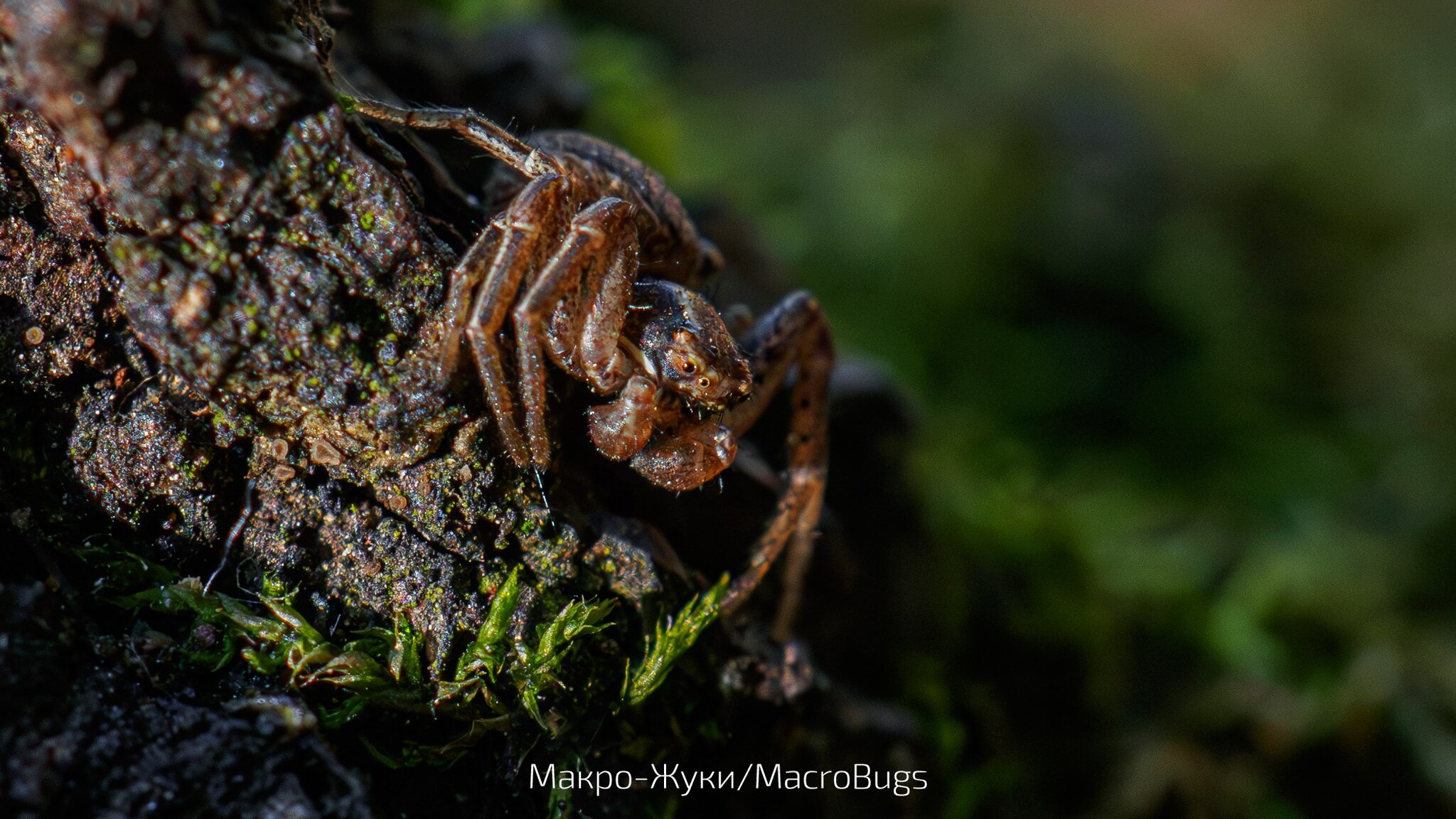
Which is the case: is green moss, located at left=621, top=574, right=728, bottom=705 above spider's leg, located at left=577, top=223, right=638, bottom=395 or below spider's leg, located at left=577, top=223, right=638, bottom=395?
below

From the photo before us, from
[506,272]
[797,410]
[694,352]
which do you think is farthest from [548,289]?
[797,410]

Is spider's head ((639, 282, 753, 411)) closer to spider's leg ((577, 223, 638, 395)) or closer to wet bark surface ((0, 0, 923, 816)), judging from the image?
spider's leg ((577, 223, 638, 395))

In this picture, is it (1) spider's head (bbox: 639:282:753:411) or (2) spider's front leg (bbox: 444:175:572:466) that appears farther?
(1) spider's head (bbox: 639:282:753:411)

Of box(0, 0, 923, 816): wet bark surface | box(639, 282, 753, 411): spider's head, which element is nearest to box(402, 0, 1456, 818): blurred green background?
box(639, 282, 753, 411): spider's head

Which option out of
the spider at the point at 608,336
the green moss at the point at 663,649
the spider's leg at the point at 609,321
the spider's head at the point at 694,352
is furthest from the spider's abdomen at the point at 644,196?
the green moss at the point at 663,649

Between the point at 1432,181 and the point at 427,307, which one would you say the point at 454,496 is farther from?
the point at 1432,181

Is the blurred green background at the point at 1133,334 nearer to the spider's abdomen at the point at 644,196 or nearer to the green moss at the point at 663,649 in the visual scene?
the spider's abdomen at the point at 644,196

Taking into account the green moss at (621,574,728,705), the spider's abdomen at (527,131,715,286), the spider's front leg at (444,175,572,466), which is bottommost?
the green moss at (621,574,728,705)

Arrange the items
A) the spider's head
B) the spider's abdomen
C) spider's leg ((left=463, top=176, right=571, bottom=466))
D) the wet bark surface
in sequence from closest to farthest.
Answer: the wet bark surface
spider's leg ((left=463, top=176, right=571, bottom=466))
the spider's head
the spider's abdomen
